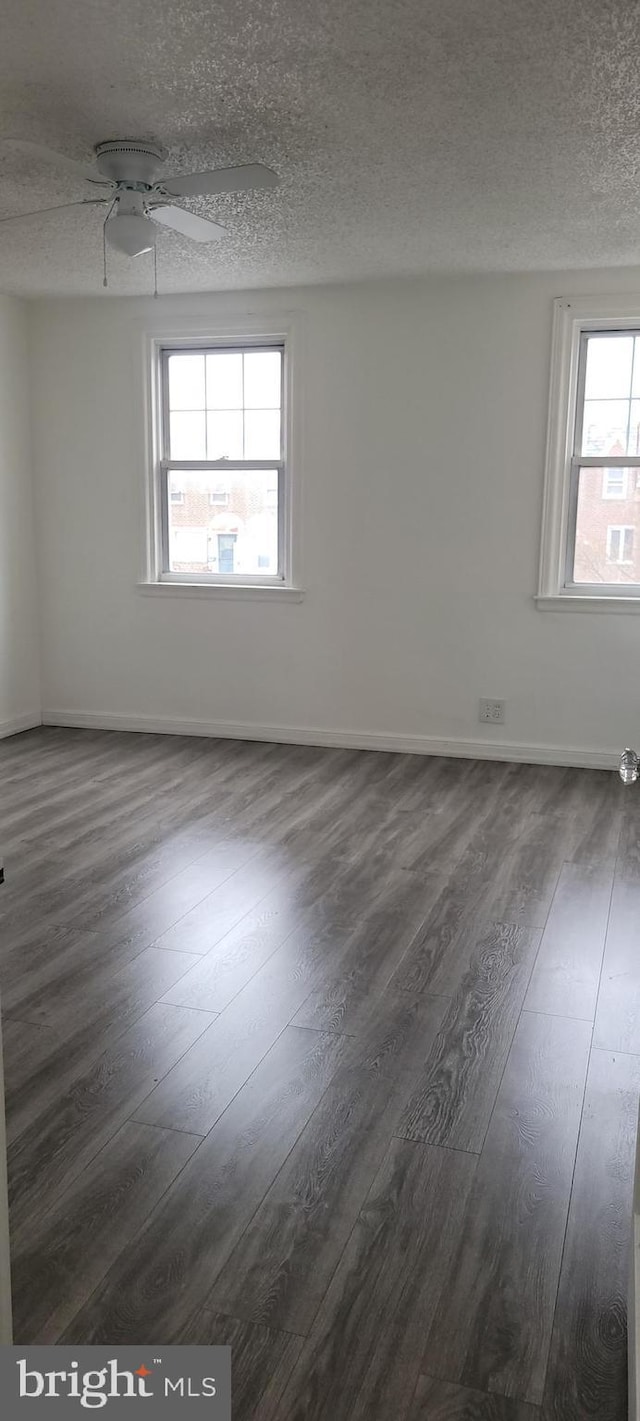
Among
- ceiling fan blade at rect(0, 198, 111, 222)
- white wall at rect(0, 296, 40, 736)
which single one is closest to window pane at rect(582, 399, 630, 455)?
ceiling fan blade at rect(0, 198, 111, 222)

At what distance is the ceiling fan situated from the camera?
3402 mm

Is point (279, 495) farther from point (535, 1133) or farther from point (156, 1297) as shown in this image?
point (156, 1297)

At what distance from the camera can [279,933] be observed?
10.9ft

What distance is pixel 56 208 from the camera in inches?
165

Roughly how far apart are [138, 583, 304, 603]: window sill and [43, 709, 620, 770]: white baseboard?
75cm

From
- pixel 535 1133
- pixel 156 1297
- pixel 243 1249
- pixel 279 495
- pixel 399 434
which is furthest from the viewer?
pixel 279 495

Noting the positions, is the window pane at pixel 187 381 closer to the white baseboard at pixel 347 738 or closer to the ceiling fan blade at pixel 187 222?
the white baseboard at pixel 347 738

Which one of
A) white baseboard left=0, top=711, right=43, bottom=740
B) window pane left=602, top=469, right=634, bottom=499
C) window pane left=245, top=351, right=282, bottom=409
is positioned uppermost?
window pane left=245, top=351, right=282, bottom=409

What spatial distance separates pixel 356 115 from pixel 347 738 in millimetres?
3425

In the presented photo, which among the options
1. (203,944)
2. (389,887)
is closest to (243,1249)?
(203,944)

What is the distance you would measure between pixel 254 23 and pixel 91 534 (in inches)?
156

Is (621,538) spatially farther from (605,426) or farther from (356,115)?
(356,115)

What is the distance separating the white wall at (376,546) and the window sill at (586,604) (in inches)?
2.8

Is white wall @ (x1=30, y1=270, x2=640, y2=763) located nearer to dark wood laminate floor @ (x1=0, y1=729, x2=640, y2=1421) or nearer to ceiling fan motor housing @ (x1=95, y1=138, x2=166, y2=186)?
dark wood laminate floor @ (x1=0, y1=729, x2=640, y2=1421)
